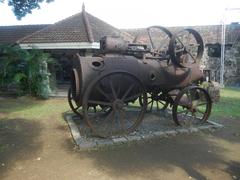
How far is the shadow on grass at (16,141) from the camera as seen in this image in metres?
6.57

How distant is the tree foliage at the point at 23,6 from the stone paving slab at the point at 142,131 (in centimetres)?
631

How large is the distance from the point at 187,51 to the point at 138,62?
1.68m

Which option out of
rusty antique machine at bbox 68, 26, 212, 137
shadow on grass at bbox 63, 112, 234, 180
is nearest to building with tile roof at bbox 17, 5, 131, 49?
rusty antique machine at bbox 68, 26, 212, 137

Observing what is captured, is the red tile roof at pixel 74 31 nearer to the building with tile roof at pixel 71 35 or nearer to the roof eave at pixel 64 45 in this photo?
the building with tile roof at pixel 71 35

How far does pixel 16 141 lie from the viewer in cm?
788

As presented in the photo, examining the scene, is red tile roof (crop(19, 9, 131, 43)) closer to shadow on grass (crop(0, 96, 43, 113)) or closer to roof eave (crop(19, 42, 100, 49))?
roof eave (crop(19, 42, 100, 49))

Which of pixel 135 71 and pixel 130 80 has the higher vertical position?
pixel 135 71

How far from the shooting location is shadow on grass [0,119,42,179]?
259 inches

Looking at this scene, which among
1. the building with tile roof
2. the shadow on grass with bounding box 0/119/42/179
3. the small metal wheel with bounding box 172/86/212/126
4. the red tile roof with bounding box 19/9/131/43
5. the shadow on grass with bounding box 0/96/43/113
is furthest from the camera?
the red tile roof with bounding box 19/9/131/43

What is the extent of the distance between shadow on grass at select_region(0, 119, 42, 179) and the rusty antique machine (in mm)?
1412

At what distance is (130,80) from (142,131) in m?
1.44

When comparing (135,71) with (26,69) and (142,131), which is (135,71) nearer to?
(142,131)

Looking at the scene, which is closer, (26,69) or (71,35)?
(26,69)

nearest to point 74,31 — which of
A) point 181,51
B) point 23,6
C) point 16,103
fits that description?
point 23,6
